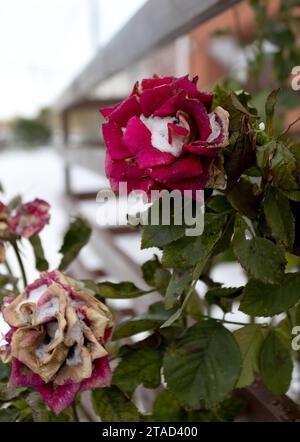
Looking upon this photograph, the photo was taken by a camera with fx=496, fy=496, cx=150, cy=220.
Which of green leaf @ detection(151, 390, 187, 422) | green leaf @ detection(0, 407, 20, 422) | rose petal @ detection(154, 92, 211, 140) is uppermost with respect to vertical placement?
rose petal @ detection(154, 92, 211, 140)

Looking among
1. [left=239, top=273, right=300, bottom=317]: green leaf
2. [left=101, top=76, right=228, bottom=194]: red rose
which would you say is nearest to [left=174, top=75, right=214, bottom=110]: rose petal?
[left=101, top=76, right=228, bottom=194]: red rose

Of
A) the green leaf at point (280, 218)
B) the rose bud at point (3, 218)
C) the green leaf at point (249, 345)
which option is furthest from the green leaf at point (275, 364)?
the rose bud at point (3, 218)

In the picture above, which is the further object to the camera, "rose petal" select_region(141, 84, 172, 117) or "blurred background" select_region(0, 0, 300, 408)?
"blurred background" select_region(0, 0, 300, 408)

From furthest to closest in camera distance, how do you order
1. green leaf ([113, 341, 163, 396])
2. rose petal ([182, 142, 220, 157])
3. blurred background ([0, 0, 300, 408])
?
1. blurred background ([0, 0, 300, 408])
2. green leaf ([113, 341, 163, 396])
3. rose petal ([182, 142, 220, 157])

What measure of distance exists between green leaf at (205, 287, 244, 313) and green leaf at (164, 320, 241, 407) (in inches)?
0.7

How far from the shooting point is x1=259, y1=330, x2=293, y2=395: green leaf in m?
0.32

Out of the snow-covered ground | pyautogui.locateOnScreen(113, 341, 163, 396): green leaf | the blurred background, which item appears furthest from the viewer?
the snow-covered ground

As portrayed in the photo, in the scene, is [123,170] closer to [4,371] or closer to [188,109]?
[188,109]

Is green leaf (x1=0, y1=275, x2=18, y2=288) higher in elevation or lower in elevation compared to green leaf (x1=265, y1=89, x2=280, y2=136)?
lower

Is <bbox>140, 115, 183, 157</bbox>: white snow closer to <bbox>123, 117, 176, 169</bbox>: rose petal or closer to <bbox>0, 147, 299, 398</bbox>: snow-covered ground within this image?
<bbox>123, 117, 176, 169</bbox>: rose petal

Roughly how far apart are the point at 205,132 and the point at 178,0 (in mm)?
307

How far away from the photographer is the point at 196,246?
10.4 inches

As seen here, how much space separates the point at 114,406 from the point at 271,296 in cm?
13
